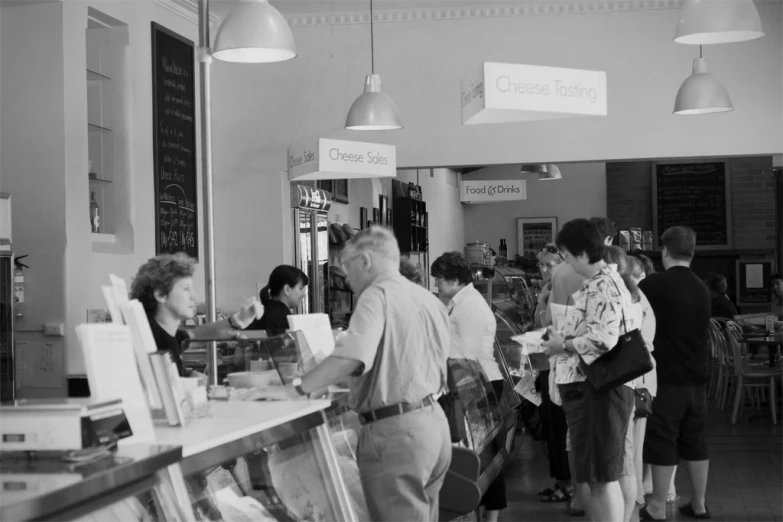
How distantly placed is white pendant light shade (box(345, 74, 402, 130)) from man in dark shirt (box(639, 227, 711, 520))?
2.09 m

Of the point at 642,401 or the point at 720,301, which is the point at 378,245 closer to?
the point at 642,401

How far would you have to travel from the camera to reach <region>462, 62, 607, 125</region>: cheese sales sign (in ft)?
17.4

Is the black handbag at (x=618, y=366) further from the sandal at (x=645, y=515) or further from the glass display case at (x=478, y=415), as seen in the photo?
the sandal at (x=645, y=515)

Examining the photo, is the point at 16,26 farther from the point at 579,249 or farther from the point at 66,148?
the point at 579,249

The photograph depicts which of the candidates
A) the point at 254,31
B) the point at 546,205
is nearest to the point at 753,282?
the point at 546,205

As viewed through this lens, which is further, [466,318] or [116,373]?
[466,318]

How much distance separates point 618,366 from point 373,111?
9.67 feet

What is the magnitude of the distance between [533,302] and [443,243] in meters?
5.79

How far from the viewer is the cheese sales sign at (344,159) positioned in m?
7.29

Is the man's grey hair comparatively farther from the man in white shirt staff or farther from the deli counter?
the deli counter

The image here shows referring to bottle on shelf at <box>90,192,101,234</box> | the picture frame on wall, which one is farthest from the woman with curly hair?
the picture frame on wall

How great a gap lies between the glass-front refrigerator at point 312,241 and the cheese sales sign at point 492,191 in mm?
2975

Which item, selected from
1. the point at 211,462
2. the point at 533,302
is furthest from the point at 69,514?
the point at 533,302

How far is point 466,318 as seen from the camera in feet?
18.4
